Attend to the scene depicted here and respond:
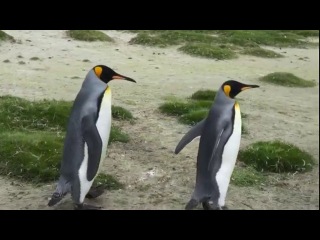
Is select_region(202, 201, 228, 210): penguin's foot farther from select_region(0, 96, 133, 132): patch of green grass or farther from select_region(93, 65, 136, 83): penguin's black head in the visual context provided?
select_region(0, 96, 133, 132): patch of green grass

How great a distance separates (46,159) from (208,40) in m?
8.78

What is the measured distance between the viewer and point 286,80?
26.5 ft

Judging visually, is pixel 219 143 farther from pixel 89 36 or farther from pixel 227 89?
pixel 89 36

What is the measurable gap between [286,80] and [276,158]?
397 cm

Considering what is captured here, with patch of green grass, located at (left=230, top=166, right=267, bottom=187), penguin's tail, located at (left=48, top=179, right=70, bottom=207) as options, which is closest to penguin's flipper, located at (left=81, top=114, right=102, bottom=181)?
penguin's tail, located at (left=48, top=179, right=70, bottom=207)

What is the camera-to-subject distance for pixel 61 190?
324 centimetres

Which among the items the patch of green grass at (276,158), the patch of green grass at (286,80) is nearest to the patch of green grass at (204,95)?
the patch of green grass at (286,80)

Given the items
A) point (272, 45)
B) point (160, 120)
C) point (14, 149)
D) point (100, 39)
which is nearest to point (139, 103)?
point (160, 120)

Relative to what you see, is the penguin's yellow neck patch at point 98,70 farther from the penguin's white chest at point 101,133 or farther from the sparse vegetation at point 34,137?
the sparse vegetation at point 34,137

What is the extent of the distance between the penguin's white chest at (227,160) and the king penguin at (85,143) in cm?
76

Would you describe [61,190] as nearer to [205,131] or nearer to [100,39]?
[205,131]

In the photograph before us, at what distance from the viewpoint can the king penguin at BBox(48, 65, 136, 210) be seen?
323cm

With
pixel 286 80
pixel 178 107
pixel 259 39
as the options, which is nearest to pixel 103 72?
pixel 178 107

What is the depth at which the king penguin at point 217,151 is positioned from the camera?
3.25 meters
